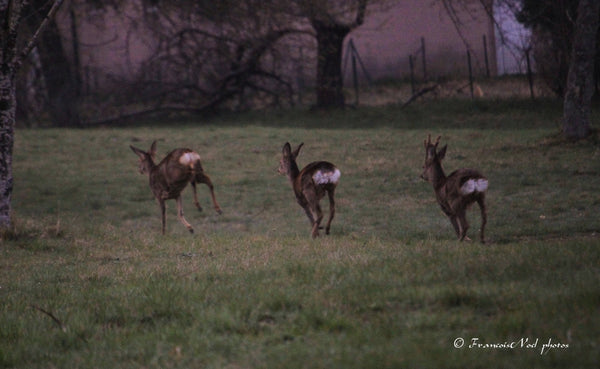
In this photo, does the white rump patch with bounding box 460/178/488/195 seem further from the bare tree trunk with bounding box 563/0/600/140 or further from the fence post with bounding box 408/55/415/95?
the fence post with bounding box 408/55/415/95

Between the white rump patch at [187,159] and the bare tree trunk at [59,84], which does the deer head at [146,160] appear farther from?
the bare tree trunk at [59,84]

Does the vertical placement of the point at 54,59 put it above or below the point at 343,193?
above

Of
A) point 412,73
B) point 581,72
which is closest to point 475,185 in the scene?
point 581,72

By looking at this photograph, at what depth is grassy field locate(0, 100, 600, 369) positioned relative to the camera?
529cm

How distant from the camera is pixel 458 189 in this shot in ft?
32.8

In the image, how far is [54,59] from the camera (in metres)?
31.3

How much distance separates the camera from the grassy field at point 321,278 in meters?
5.29

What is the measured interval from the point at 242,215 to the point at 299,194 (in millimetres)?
3985

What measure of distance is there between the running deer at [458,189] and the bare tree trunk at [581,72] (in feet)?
30.7

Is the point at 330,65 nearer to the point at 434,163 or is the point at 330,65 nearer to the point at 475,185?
the point at 434,163

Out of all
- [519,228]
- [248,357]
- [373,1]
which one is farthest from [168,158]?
[373,1]

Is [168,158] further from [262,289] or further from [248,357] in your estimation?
[248,357]

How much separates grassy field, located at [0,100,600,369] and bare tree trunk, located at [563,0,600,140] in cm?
66

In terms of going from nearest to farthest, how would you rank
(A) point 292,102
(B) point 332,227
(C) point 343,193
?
(B) point 332,227, (C) point 343,193, (A) point 292,102
